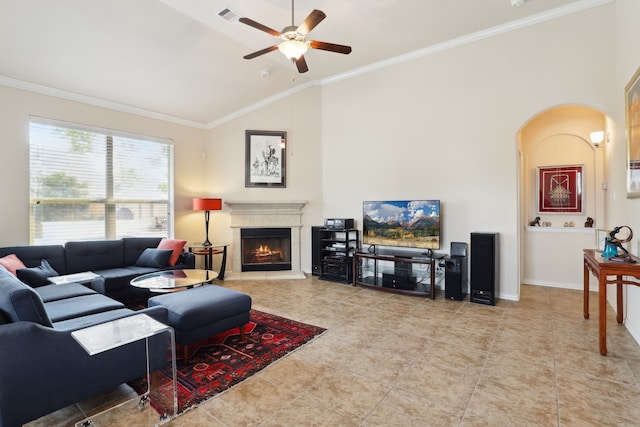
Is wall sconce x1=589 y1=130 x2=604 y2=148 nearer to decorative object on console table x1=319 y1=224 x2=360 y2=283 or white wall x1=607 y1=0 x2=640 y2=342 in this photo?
white wall x1=607 y1=0 x2=640 y2=342

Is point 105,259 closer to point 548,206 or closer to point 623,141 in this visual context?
point 623,141

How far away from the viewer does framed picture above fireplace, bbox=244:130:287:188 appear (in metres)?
5.98

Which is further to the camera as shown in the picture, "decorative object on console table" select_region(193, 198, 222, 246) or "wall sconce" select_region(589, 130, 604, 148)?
"decorative object on console table" select_region(193, 198, 222, 246)

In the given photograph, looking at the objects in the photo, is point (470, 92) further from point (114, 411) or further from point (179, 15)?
point (114, 411)

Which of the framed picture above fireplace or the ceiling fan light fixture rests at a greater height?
the ceiling fan light fixture

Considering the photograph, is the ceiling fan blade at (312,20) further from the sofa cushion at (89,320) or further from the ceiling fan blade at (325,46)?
the sofa cushion at (89,320)

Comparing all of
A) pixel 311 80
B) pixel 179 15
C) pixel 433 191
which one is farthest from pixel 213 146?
pixel 433 191

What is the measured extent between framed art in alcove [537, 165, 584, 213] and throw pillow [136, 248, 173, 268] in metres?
5.95

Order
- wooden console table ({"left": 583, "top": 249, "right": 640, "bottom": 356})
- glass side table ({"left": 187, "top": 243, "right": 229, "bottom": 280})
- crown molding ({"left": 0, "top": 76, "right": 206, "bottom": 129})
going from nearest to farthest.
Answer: wooden console table ({"left": 583, "top": 249, "right": 640, "bottom": 356})
crown molding ({"left": 0, "top": 76, "right": 206, "bottom": 129})
glass side table ({"left": 187, "top": 243, "right": 229, "bottom": 280})

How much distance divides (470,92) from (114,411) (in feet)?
16.7

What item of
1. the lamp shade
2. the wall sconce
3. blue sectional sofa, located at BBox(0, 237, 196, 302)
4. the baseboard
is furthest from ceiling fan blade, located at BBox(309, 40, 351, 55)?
the baseboard

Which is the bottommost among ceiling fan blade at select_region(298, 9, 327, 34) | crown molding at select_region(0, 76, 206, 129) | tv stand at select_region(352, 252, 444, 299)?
tv stand at select_region(352, 252, 444, 299)

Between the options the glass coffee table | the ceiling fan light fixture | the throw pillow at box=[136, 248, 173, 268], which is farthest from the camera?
the throw pillow at box=[136, 248, 173, 268]

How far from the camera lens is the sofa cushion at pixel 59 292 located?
3.01 m
